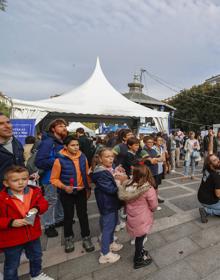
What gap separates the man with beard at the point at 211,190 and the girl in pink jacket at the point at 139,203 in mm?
1436

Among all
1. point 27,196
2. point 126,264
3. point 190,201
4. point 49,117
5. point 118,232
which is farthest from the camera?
point 49,117

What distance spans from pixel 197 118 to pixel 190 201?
2402 cm

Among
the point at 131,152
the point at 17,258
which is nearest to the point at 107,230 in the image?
the point at 17,258

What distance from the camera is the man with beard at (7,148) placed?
1967 millimetres

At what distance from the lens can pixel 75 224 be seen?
3174 mm

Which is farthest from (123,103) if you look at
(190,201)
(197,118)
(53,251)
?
(197,118)

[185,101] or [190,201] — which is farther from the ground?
[185,101]

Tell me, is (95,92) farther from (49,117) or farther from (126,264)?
(126,264)

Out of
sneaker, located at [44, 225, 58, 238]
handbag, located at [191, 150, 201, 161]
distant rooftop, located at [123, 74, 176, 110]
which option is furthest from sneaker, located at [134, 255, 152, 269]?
distant rooftop, located at [123, 74, 176, 110]

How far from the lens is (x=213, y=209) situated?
123 inches

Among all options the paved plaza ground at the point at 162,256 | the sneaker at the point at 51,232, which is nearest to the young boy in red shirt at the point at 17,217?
the paved plaza ground at the point at 162,256

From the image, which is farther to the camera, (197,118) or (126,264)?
(197,118)

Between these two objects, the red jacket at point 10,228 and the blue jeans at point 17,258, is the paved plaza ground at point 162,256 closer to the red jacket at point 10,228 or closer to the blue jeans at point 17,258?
the blue jeans at point 17,258

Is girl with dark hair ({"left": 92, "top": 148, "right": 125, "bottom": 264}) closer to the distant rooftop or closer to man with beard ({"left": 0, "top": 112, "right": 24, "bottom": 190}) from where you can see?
man with beard ({"left": 0, "top": 112, "right": 24, "bottom": 190})
